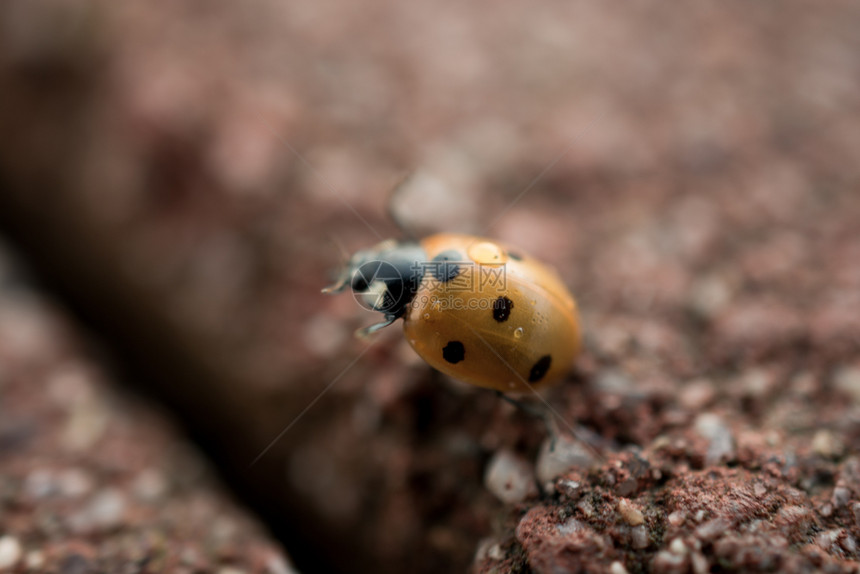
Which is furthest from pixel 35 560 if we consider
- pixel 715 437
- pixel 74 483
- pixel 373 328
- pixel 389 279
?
pixel 715 437

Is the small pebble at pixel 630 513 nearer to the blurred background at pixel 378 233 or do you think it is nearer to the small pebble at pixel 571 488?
the small pebble at pixel 571 488

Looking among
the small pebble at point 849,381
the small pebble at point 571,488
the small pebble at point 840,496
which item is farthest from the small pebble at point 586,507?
the small pebble at point 849,381

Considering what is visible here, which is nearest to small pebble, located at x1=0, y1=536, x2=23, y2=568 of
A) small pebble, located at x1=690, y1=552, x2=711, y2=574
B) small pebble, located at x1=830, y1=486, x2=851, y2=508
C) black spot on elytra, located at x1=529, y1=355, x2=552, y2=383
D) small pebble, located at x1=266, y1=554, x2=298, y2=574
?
small pebble, located at x1=266, y1=554, x2=298, y2=574

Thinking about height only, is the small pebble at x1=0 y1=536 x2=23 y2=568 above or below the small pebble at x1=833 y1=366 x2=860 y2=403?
below

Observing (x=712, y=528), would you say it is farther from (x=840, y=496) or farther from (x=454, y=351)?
(x=454, y=351)

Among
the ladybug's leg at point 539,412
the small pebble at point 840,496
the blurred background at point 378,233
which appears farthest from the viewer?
the blurred background at point 378,233

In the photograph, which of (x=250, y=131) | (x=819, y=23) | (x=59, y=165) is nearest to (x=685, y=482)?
(x=250, y=131)

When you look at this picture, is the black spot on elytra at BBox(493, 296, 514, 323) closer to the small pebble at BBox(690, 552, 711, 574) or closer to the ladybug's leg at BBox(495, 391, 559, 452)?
the ladybug's leg at BBox(495, 391, 559, 452)
